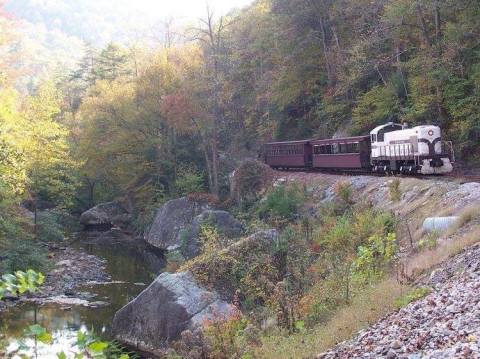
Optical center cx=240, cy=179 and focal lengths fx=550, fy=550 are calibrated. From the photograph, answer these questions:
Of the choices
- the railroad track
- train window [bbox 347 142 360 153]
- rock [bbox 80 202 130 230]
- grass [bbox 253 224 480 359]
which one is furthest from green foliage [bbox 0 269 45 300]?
rock [bbox 80 202 130 230]

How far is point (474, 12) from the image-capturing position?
25.2 metres

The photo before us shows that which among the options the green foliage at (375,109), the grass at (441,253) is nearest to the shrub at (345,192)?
the green foliage at (375,109)

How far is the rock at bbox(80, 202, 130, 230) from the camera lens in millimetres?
45312

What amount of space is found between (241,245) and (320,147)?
51.1 ft

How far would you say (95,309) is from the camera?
20906 millimetres

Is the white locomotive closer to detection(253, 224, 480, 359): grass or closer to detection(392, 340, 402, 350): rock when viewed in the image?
detection(253, 224, 480, 359): grass

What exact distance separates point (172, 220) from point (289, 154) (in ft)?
29.2

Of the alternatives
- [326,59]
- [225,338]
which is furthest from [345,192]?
[326,59]

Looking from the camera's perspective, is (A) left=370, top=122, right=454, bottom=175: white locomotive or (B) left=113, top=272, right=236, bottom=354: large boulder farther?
(A) left=370, top=122, right=454, bottom=175: white locomotive

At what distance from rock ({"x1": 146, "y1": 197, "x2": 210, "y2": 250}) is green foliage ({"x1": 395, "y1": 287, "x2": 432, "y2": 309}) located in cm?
2478

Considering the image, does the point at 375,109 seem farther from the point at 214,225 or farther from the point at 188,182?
the point at 188,182

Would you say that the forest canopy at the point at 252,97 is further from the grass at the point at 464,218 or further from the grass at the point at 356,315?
the grass at the point at 356,315

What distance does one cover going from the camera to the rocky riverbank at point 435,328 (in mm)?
7020

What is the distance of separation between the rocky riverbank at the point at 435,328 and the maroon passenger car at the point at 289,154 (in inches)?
948
